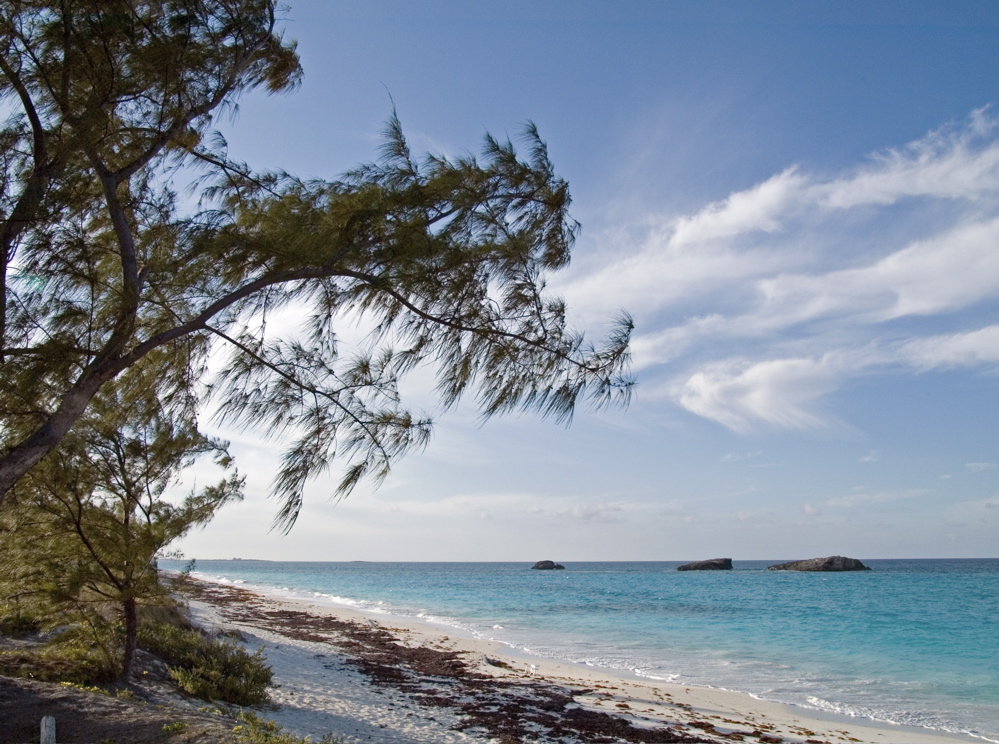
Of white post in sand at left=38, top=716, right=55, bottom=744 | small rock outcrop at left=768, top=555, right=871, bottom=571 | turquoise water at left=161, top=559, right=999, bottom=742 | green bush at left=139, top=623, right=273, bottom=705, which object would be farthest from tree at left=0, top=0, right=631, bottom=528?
small rock outcrop at left=768, top=555, right=871, bottom=571

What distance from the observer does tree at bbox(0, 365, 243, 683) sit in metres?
6.39

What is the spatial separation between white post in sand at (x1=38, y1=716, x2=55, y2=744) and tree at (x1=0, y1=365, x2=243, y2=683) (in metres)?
2.25

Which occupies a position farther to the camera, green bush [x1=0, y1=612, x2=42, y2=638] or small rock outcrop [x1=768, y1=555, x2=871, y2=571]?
small rock outcrop [x1=768, y1=555, x2=871, y2=571]

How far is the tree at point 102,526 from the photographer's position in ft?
21.0

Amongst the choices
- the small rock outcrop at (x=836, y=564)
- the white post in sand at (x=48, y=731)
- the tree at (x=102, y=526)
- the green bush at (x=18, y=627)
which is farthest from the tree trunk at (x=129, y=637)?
the small rock outcrop at (x=836, y=564)

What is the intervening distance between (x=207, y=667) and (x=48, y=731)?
176 inches

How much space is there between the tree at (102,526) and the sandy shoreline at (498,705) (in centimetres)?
79

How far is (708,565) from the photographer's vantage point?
9444 cm

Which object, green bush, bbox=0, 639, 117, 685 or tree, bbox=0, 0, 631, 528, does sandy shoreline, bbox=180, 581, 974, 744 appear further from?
tree, bbox=0, 0, 631, 528

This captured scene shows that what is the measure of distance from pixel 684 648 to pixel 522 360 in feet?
56.4

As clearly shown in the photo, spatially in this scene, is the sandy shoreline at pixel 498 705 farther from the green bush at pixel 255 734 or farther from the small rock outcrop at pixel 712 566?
the small rock outcrop at pixel 712 566

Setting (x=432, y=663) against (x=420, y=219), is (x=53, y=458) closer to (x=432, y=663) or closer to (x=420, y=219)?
(x=420, y=219)

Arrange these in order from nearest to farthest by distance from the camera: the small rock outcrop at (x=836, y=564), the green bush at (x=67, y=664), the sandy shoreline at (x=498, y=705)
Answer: the green bush at (x=67, y=664)
the sandy shoreline at (x=498, y=705)
the small rock outcrop at (x=836, y=564)

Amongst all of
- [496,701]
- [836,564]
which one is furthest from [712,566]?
[496,701]
